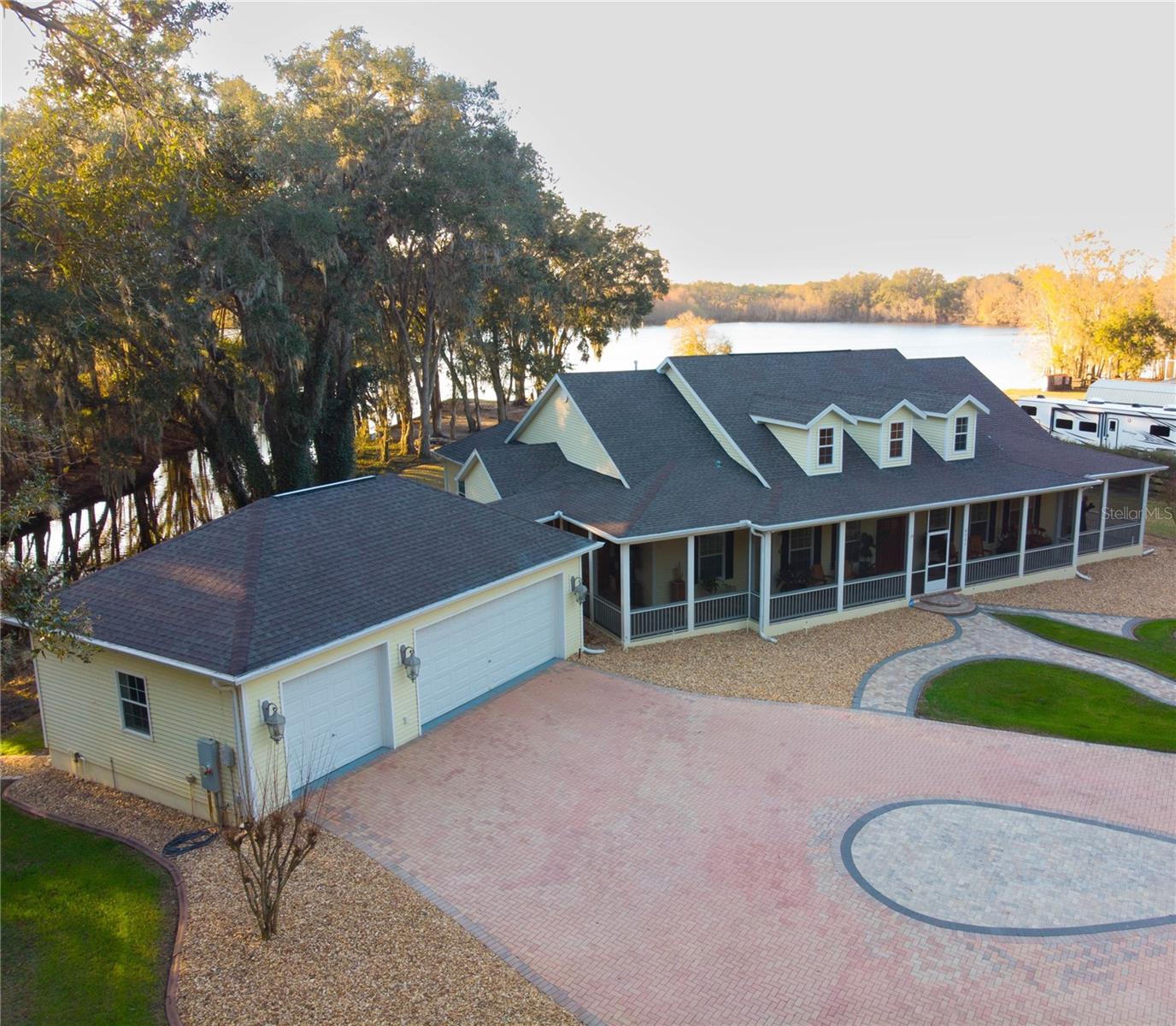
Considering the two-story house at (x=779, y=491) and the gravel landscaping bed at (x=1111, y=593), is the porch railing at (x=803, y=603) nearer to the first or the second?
the two-story house at (x=779, y=491)

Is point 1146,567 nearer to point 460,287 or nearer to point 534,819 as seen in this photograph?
point 534,819

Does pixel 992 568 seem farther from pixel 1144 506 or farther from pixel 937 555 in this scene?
pixel 1144 506

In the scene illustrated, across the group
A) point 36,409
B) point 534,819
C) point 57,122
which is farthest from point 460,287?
point 534,819

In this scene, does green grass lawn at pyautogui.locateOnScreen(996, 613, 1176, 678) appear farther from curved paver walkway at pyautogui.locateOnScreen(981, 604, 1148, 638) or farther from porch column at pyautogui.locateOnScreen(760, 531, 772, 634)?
porch column at pyautogui.locateOnScreen(760, 531, 772, 634)

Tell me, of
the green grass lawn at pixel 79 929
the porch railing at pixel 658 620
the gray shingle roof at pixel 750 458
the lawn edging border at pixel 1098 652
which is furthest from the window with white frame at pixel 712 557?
the green grass lawn at pixel 79 929

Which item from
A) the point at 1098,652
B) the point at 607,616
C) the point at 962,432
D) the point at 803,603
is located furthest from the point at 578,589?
the point at 962,432
